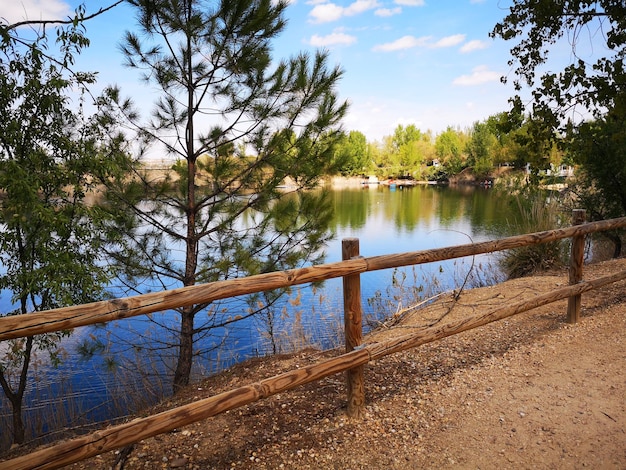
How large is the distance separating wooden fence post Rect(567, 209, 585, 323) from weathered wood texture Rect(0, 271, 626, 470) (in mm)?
1766

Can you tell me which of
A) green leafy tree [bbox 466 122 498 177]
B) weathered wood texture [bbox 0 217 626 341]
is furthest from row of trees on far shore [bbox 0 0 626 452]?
green leafy tree [bbox 466 122 498 177]

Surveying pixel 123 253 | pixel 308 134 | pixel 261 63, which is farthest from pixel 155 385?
pixel 261 63

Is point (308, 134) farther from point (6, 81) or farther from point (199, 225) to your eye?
point (6, 81)

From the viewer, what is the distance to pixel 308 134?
20.9ft

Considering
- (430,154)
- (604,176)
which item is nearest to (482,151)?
(430,154)

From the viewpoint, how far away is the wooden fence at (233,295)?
221cm

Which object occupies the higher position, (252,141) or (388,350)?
(252,141)

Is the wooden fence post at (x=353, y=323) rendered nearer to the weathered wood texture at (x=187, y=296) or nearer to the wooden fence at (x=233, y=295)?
the wooden fence at (x=233, y=295)

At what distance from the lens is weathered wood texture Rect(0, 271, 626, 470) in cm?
224

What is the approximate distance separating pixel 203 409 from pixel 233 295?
68 cm

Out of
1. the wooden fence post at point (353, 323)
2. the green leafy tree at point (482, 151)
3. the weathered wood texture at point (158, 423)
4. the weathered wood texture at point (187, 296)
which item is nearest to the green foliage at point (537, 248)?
the weathered wood texture at point (187, 296)

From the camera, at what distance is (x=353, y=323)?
3334 mm

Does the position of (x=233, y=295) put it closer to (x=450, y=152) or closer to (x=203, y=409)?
(x=203, y=409)

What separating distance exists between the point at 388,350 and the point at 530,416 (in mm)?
1159
